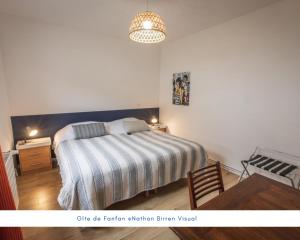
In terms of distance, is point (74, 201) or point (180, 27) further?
point (180, 27)

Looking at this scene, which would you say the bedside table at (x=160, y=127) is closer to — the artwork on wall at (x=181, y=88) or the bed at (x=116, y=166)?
the artwork on wall at (x=181, y=88)

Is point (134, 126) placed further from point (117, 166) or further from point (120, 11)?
point (120, 11)

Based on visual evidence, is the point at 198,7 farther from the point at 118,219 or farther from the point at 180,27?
the point at 118,219

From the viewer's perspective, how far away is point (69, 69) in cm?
320

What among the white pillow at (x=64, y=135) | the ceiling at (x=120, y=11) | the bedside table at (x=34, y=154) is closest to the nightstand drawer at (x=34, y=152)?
the bedside table at (x=34, y=154)

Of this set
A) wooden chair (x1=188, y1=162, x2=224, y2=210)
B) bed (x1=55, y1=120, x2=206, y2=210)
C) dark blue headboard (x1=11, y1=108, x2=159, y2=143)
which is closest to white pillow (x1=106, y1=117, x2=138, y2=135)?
dark blue headboard (x1=11, y1=108, x2=159, y2=143)

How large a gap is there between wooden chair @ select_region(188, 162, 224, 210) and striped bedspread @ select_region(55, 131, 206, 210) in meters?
0.84

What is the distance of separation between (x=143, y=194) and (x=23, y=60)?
282 cm

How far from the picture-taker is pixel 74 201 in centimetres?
172

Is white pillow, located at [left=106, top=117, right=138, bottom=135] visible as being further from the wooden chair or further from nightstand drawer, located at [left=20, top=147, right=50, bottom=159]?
the wooden chair

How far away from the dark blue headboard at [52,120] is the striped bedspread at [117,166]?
2.22 ft

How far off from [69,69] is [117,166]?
7.26 feet

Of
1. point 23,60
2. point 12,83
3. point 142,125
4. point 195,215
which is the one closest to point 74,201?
point 195,215

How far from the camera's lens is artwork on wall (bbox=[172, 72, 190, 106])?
361cm
